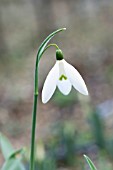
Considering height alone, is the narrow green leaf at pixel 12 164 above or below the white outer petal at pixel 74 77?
above

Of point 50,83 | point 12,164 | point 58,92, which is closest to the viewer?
point 50,83

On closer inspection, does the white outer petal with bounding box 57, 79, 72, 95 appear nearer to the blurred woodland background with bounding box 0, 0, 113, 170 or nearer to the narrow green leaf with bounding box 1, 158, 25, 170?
the narrow green leaf with bounding box 1, 158, 25, 170

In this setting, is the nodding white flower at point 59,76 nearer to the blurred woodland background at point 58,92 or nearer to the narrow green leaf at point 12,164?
the narrow green leaf at point 12,164

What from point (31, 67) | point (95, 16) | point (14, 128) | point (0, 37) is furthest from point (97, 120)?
point (95, 16)

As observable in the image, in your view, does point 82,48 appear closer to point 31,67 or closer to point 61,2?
point 31,67

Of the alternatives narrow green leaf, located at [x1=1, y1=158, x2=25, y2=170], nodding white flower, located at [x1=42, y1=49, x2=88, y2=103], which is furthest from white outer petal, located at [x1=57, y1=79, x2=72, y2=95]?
narrow green leaf, located at [x1=1, y1=158, x2=25, y2=170]

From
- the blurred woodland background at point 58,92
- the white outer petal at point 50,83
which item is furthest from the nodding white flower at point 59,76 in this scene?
the blurred woodland background at point 58,92

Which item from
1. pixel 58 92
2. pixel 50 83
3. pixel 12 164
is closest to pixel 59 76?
pixel 50 83

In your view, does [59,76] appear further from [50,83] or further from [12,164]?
[12,164]
